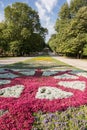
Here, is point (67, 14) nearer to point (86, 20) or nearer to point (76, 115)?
point (86, 20)

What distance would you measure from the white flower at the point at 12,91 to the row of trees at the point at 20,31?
1706 inches

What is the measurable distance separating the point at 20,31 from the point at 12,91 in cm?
4831

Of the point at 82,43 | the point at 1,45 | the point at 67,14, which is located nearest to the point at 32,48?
the point at 1,45

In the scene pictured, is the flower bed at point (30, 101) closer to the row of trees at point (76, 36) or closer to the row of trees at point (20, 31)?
the row of trees at point (76, 36)

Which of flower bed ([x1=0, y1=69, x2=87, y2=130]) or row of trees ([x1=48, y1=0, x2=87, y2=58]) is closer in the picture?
flower bed ([x1=0, y1=69, x2=87, y2=130])

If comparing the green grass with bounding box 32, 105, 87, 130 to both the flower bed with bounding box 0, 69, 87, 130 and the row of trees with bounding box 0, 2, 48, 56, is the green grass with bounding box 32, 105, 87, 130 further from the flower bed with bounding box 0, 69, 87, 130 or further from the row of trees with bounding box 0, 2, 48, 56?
the row of trees with bounding box 0, 2, 48, 56

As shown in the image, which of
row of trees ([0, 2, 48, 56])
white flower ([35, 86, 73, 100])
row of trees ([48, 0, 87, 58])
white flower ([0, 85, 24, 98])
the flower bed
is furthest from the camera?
row of trees ([0, 2, 48, 56])

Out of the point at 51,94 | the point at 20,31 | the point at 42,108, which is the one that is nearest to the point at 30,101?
the point at 42,108

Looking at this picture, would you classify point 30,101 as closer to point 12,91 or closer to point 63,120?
point 12,91

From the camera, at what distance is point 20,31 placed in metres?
54.9

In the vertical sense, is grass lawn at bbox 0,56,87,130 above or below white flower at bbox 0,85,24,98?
below

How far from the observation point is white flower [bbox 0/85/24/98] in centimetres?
767

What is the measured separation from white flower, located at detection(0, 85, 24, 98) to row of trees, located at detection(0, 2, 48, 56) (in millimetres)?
43324

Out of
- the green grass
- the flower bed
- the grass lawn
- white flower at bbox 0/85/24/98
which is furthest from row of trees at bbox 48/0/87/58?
the green grass
